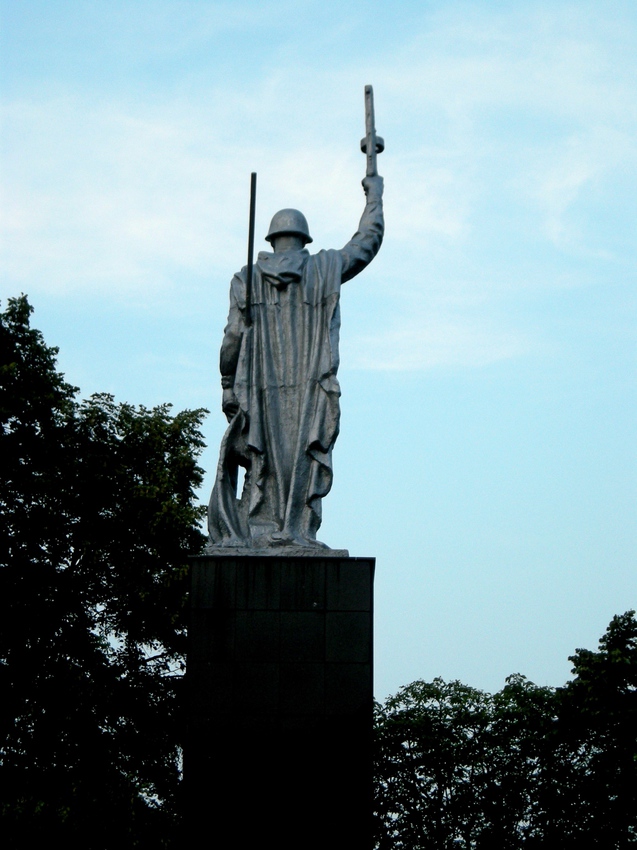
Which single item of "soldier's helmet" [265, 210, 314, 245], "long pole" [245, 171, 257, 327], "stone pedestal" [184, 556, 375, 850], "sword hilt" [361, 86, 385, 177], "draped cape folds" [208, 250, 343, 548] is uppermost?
"sword hilt" [361, 86, 385, 177]

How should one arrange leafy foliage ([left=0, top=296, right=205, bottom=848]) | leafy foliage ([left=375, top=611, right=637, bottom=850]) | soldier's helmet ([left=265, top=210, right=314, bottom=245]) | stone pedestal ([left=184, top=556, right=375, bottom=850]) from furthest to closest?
leafy foliage ([left=375, top=611, right=637, bottom=850]) → leafy foliage ([left=0, top=296, right=205, bottom=848]) → soldier's helmet ([left=265, top=210, right=314, bottom=245]) → stone pedestal ([left=184, top=556, right=375, bottom=850])

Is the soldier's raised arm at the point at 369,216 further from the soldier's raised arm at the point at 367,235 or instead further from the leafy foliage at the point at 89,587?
the leafy foliage at the point at 89,587

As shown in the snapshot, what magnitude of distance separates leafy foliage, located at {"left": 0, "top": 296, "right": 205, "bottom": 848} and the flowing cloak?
1173 cm

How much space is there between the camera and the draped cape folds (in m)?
10.8

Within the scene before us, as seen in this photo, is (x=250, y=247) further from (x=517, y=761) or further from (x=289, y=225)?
(x=517, y=761)

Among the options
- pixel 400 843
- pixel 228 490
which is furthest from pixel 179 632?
pixel 228 490

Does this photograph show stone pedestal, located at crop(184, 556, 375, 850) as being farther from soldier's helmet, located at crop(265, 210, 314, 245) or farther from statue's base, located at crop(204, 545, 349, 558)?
soldier's helmet, located at crop(265, 210, 314, 245)

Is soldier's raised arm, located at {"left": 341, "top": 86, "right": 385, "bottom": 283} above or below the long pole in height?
above

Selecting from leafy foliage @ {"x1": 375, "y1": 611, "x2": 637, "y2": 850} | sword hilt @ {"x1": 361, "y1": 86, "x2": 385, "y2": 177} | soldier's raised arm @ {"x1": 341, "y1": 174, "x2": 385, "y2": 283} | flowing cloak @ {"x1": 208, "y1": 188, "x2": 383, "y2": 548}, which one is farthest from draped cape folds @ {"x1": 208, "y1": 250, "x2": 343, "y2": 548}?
leafy foliage @ {"x1": 375, "y1": 611, "x2": 637, "y2": 850}

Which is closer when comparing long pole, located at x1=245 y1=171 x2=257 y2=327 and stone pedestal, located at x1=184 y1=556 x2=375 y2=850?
stone pedestal, located at x1=184 y1=556 x2=375 y2=850

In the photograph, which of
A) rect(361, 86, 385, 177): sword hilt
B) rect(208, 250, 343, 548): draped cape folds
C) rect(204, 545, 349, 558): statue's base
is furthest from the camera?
rect(361, 86, 385, 177): sword hilt

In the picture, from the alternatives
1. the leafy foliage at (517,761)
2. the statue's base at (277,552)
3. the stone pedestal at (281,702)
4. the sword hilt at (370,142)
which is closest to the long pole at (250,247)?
the sword hilt at (370,142)

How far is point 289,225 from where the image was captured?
11688 millimetres

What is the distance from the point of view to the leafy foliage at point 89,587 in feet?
73.2
